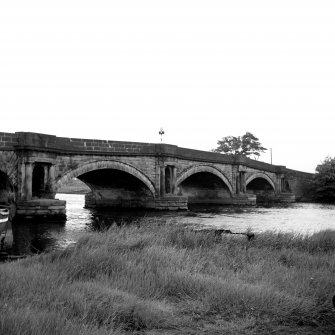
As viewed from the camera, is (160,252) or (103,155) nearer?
(160,252)

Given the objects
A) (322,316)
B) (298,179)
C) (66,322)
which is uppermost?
(298,179)

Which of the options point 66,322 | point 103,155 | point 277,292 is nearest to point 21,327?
point 66,322

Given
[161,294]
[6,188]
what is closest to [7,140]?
[6,188]

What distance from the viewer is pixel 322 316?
4879 millimetres

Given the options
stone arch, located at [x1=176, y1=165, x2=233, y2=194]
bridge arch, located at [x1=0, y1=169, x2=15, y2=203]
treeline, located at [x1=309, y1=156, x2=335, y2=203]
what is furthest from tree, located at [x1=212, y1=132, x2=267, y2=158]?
bridge arch, located at [x1=0, y1=169, x2=15, y2=203]

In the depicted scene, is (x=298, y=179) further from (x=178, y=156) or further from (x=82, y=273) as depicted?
(x=82, y=273)

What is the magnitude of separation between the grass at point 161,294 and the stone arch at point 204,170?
885 inches

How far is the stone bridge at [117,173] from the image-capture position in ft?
62.0

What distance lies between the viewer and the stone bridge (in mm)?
18906

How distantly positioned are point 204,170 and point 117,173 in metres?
9.21

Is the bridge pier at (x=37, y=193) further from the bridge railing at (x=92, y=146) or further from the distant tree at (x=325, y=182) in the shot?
the distant tree at (x=325, y=182)

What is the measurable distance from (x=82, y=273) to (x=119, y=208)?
78.5 feet

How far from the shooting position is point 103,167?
23.3 meters

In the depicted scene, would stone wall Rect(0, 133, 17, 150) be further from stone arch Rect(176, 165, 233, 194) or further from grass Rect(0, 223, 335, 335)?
stone arch Rect(176, 165, 233, 194)
